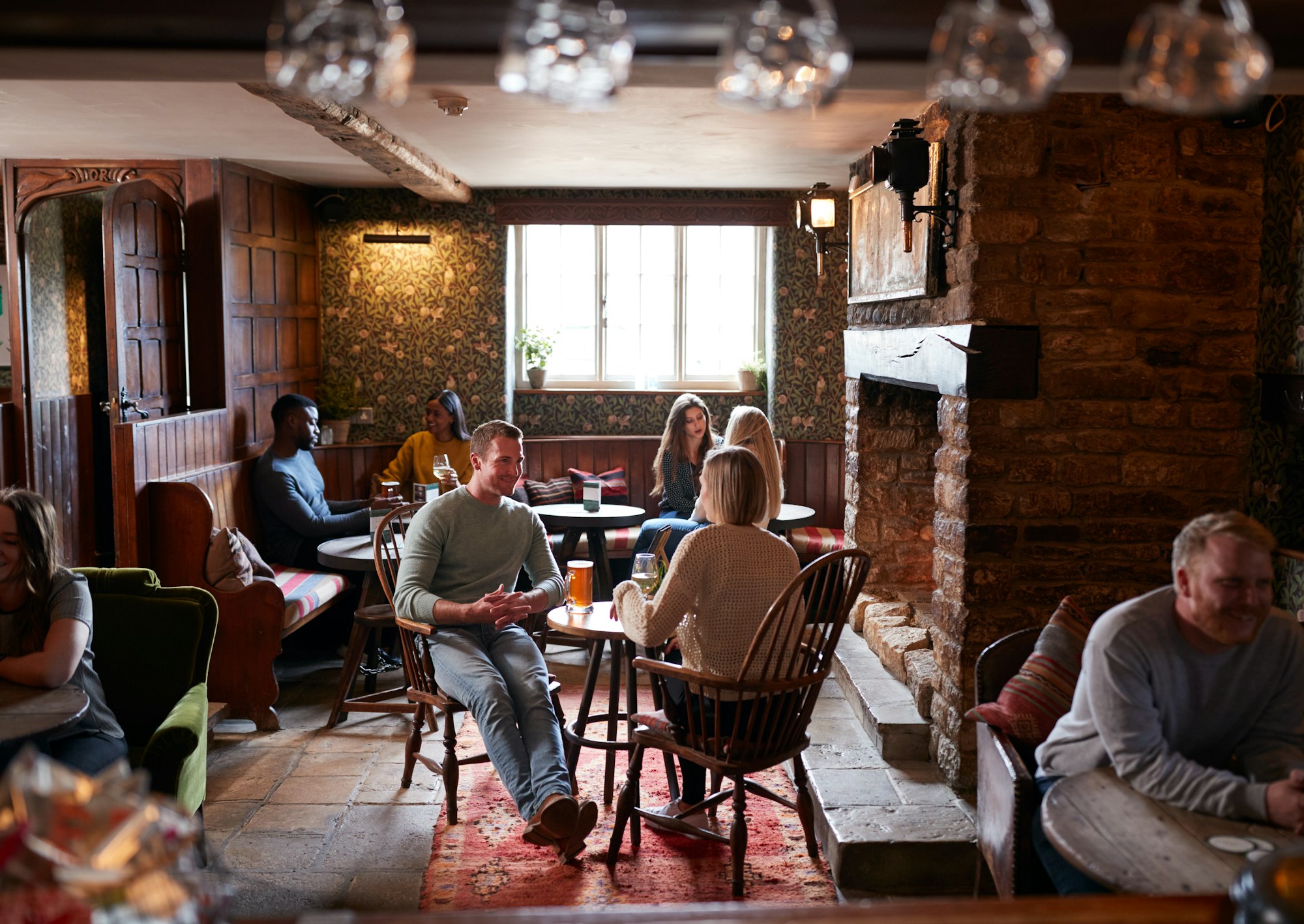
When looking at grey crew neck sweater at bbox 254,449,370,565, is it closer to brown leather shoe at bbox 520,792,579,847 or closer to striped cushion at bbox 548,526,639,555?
striped cushion at bbox 548,526,639,555

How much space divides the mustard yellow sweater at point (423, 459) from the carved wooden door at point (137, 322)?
4.35 ft

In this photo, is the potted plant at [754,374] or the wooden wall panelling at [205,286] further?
the potted plant at [754,374]

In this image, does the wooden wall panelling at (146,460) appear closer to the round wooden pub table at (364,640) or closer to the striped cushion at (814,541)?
the round wooden pub table at (364,640)

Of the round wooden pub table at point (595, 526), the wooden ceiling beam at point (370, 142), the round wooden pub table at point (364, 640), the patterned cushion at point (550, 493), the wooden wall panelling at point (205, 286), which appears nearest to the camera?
the wooden ceiling beam at point (370, 142)

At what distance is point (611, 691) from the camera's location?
403 centimetres

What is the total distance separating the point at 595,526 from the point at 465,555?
1.98 meters

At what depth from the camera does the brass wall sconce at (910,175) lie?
3.62 m

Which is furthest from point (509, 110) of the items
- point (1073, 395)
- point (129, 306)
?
point (1073, 395)

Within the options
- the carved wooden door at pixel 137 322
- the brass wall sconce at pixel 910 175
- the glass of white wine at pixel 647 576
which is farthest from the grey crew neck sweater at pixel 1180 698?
the carved wooden door at pixel 137 322

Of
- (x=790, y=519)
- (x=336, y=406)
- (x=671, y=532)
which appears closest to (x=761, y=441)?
(x=671, y=532)

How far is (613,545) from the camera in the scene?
22.1 feet

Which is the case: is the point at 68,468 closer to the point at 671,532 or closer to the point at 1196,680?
the point at 671,532

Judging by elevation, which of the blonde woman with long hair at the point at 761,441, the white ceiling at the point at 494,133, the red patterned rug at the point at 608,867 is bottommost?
the red patterned rug at the point at 608,867

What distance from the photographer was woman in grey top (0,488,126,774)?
2.73 meters
